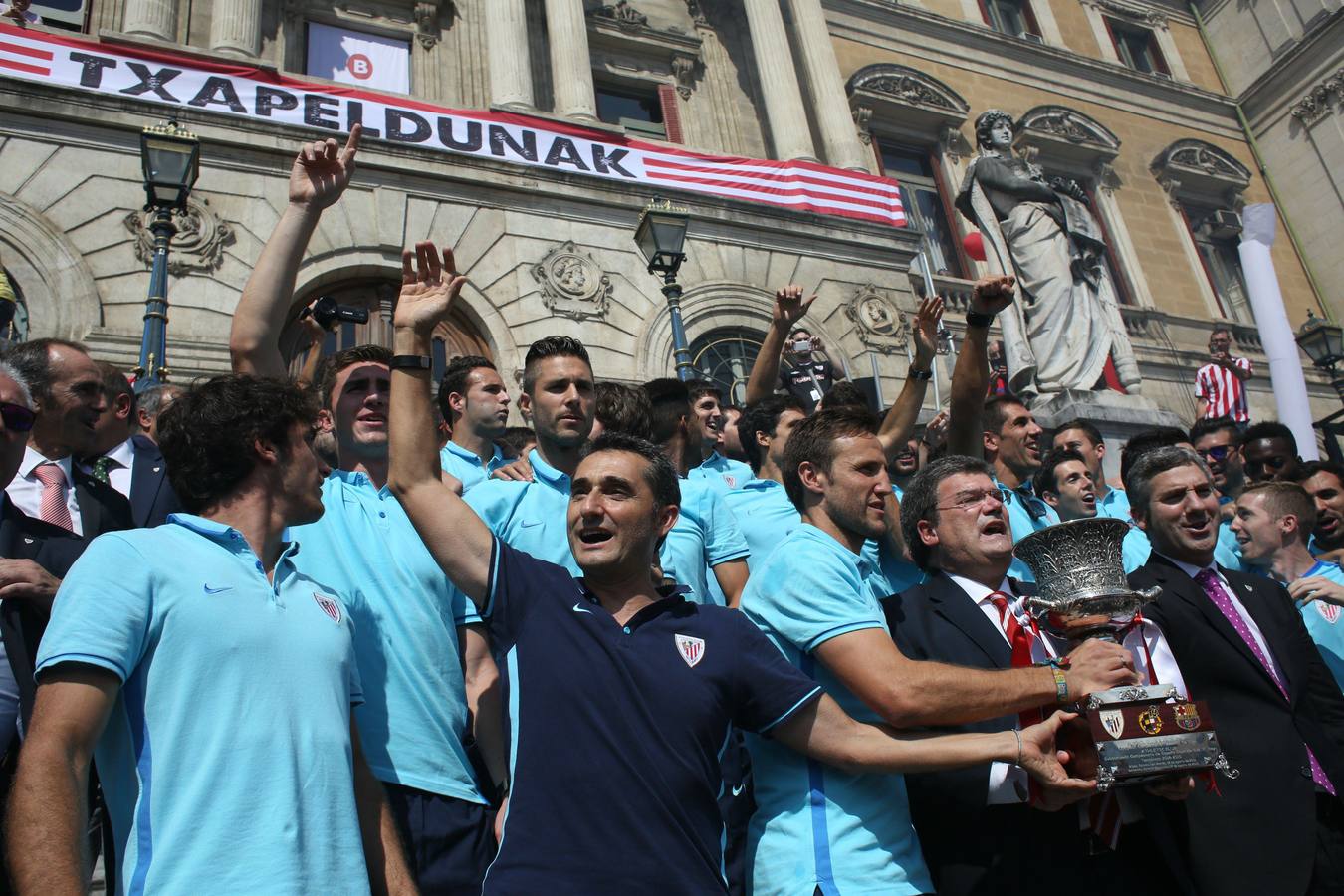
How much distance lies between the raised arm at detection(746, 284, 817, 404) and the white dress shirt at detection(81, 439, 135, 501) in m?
2.97

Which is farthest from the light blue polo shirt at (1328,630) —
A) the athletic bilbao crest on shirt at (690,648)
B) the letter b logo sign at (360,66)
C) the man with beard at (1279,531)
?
the letter b logo sign at (360,66)

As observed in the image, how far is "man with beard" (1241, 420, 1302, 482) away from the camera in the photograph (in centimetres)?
600

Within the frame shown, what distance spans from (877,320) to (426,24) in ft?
26.6

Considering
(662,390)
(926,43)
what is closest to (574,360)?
(662,390)

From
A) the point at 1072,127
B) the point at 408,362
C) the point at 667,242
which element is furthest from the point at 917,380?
the point at 1072,127

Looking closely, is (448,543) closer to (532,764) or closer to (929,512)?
(532,764)

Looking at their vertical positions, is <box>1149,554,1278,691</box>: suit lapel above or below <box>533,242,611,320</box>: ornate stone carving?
below

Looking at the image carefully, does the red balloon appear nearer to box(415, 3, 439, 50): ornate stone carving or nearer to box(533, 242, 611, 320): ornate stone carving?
box(533, 242, 611, 320): ornate stone carving

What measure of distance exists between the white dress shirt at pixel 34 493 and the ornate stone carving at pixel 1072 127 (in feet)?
66.4

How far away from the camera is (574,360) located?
3.81m

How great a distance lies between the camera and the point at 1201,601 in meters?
3.26

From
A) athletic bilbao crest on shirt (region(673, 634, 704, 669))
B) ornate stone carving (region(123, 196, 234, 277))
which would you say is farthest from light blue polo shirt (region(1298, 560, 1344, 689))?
ornate stone carving (region(123, 196, 234, 277))

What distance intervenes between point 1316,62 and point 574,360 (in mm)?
25175

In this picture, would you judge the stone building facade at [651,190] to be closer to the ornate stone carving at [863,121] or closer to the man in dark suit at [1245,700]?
Answer: the ornate stone carving at [863,121]
